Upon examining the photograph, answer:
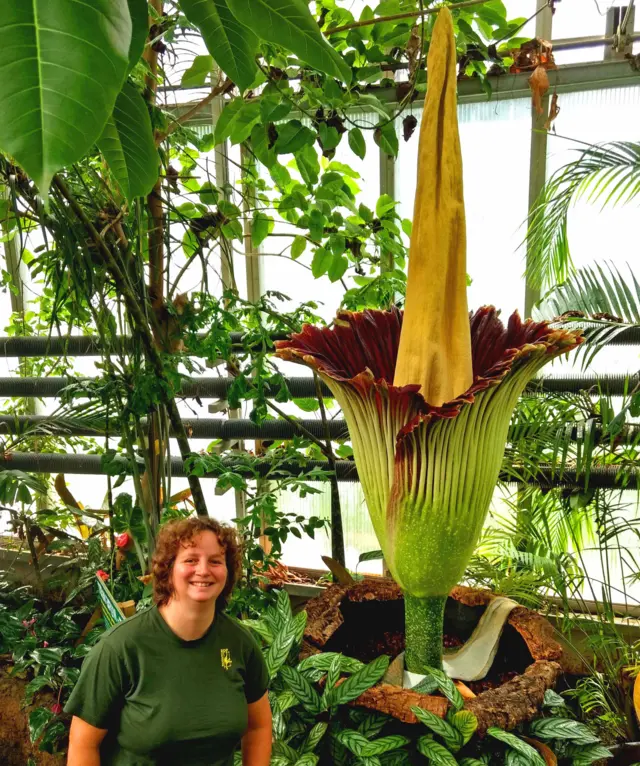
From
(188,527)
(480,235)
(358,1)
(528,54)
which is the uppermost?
(358,1)

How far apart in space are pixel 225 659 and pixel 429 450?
1.89 ft

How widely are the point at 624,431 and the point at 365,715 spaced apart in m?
1.07

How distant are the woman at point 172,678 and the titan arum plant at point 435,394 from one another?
0.36 m

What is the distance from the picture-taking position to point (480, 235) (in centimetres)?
263

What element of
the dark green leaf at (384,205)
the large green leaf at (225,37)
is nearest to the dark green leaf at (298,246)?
the dark green leaf at (384,205)

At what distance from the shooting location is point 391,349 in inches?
61.8

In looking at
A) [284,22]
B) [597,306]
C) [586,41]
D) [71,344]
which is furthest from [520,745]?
[586,41]

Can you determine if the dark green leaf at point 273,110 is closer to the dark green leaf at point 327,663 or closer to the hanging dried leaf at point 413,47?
the hanging dried leaf at point 413,47

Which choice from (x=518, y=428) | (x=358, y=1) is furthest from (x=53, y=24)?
(x=358, y=1)

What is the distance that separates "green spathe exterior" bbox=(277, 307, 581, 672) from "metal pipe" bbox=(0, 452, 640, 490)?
23.7 inches

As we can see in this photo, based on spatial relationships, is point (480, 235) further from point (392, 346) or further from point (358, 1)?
point (392, 346)

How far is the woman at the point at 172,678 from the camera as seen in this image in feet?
4.20

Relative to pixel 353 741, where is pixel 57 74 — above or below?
above

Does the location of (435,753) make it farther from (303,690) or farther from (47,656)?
(47,656)
